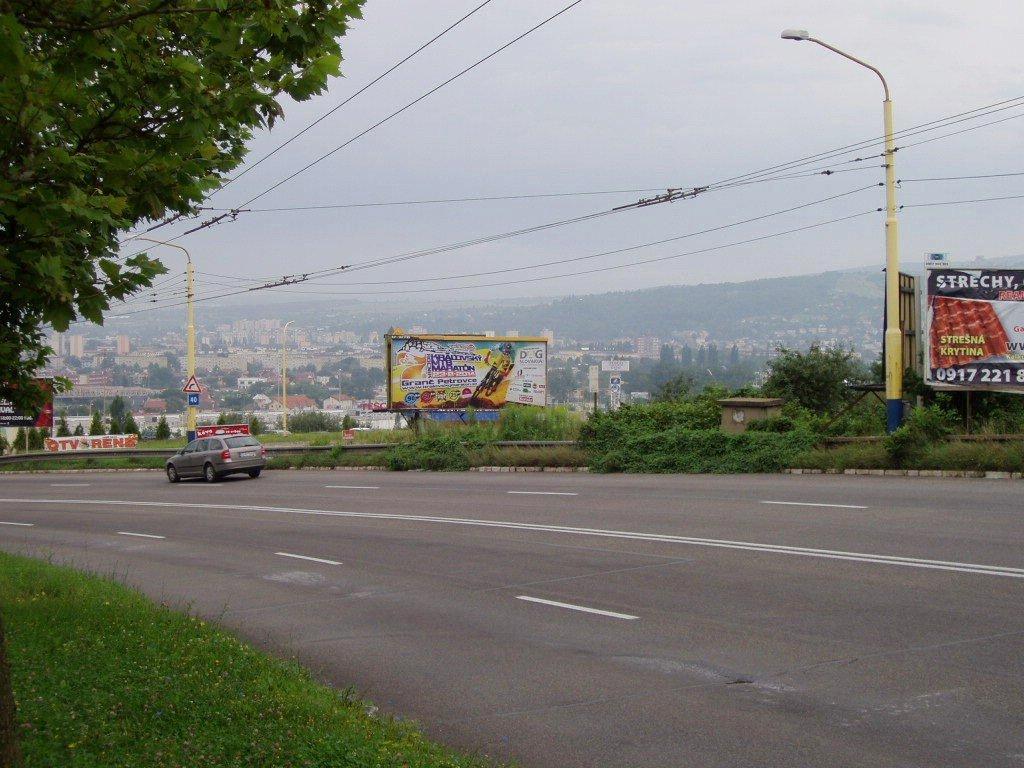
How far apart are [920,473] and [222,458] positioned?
21.8 m

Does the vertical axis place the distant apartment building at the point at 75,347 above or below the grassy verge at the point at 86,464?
above

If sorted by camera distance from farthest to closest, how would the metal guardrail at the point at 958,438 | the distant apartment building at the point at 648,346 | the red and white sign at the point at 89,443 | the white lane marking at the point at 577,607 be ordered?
the distant apartment building at the point at 648,346 → the red and white sign at the point at 89,443 → the metal guardrail at the point at 958,438 → the white lane marking at the point at 577,607

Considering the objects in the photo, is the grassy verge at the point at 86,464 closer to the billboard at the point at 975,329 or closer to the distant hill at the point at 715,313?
the billboard at the point at 975,329

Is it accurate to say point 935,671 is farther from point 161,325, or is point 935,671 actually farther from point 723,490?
point 161,325

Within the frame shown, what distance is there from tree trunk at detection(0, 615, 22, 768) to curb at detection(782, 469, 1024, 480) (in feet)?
58.0

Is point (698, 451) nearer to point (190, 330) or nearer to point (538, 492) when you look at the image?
point (538, 492)

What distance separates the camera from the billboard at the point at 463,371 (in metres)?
44.0

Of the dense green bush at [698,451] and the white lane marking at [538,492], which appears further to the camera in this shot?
the dense green bush at [698,451]

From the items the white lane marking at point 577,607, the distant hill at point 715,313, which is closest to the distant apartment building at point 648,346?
the distant hill at point 715,313

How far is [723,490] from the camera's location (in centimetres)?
1925

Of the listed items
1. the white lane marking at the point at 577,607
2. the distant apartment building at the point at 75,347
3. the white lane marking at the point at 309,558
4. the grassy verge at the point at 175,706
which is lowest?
the white lane marking at the point at 309,558

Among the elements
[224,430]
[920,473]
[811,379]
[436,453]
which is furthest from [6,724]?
[224,430]

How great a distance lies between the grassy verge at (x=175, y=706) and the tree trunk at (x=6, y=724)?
64cm

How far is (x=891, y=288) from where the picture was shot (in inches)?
902
